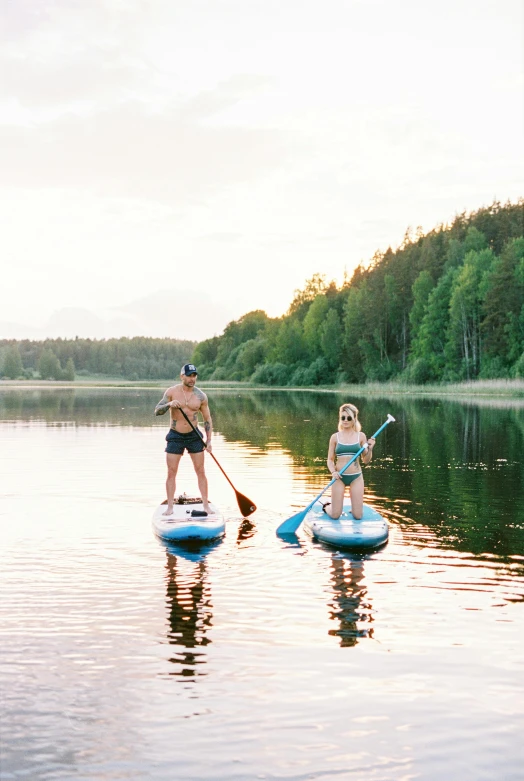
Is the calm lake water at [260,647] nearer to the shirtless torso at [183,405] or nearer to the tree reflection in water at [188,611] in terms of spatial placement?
the tree reflection in water at [188,611]

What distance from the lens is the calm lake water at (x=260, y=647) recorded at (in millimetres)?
5750

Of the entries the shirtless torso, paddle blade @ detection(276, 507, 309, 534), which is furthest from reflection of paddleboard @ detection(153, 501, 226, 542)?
the shirtless torso

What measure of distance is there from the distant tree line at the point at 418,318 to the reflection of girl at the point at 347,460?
65956 mm

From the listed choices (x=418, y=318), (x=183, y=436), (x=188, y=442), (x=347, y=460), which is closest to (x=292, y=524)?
(x=347, y=460)

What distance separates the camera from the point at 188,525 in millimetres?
12461

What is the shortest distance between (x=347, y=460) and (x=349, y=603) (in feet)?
14.0

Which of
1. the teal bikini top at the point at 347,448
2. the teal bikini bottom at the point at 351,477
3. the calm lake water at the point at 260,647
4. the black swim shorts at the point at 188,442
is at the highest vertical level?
the black swim shorts at the point at 188,442

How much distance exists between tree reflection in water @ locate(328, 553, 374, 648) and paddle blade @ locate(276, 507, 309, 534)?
64.5 inches

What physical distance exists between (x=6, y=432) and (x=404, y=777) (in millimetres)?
30964

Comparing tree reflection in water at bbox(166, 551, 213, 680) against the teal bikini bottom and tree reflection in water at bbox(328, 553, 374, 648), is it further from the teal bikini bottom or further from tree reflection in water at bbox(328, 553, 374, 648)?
the teal bikini bottom

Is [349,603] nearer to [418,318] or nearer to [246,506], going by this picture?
[246,506]

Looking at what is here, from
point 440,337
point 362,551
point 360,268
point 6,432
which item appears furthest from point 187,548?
point 360,268

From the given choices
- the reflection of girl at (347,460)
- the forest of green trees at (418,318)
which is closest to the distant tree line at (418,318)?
the forest of green trees at (418,318)

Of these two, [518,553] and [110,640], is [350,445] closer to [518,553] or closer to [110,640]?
[518,553]
